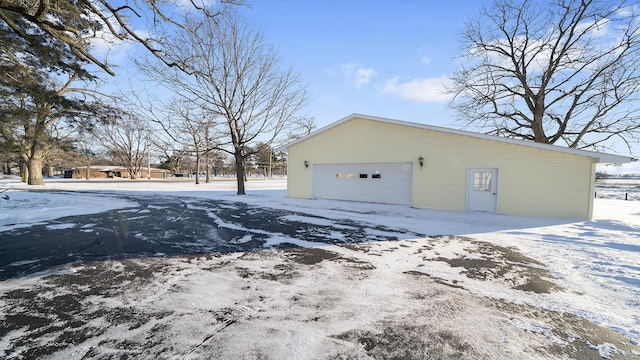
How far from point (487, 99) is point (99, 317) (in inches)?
787

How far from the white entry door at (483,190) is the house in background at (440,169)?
0.09 ft

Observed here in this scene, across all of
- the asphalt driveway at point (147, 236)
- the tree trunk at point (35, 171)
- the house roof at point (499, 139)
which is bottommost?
the asphalt driveway at point (147, 236)

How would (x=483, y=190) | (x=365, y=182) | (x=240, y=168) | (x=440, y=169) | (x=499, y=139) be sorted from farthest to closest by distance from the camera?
(x=240, y=168), (x=365, y=182), (x=440, y=169), (x=483, y=190), (x=499, y=139)

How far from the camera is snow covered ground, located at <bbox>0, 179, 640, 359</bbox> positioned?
6.88ft

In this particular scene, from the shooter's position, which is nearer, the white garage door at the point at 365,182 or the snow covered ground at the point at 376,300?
the snow covered ground at the point at 376,300

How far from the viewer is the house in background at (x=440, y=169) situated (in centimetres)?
794

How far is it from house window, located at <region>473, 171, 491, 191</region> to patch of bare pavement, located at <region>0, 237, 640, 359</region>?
578 cm

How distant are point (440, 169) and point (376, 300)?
316 inches

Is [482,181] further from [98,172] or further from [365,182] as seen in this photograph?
[98,172]

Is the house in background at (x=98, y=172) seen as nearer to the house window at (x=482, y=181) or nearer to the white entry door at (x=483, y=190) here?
the white entry door at (x=483, y=190)

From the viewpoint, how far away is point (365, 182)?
1145 centimetres

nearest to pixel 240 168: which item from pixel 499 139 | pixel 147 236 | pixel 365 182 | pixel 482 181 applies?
pixel 365 182

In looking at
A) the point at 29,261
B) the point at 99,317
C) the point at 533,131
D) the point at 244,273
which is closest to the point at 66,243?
the point at 29,261

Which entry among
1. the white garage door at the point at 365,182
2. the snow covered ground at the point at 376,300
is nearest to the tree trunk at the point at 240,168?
the white garage door at the point at 365,182
